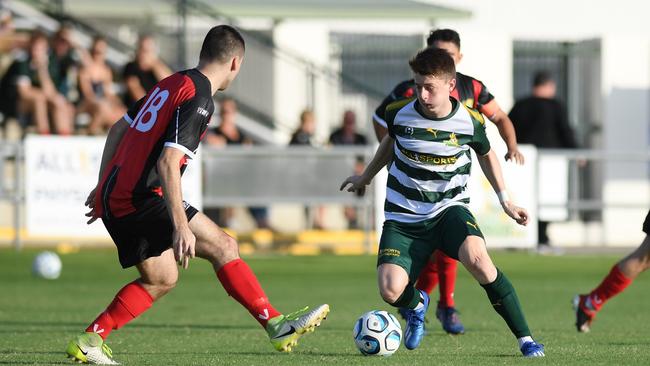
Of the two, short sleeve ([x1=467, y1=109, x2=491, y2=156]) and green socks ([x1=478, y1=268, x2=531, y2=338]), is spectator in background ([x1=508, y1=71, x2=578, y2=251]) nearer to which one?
short sleeve ([x1=467, y1=109, x2=491, y2=156])

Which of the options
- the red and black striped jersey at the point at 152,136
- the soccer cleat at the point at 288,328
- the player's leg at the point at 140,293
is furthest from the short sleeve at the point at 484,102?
the player's leg at the point at 140,293

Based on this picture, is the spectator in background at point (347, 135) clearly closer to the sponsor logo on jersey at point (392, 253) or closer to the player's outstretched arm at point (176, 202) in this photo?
the sponsor logo on jersey at point (392, 253)

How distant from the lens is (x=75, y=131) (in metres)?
18.9

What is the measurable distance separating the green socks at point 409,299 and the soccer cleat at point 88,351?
5.54 ft

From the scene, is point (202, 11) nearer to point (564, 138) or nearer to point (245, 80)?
point (245, 80)

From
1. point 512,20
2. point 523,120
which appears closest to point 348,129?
point 523,120

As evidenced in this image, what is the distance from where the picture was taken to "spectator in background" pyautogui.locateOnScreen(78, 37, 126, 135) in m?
18.8

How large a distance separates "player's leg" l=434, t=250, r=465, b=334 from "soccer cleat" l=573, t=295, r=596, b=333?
2.72ft

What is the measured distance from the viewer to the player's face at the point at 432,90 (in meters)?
7.95

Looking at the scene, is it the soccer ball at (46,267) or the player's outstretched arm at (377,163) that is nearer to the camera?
the player's outstretched arm at (377,163)

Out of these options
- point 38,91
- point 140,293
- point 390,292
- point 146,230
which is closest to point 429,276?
point 390,292

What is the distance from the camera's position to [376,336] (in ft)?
26.0

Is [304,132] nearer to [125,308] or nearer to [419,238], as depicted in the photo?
[419,238]

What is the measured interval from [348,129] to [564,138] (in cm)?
296
